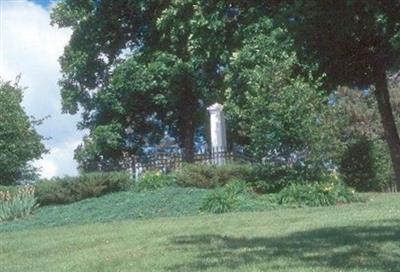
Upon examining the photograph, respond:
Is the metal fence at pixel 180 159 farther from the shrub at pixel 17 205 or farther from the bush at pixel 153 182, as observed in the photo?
the shrub at pixel 17 205

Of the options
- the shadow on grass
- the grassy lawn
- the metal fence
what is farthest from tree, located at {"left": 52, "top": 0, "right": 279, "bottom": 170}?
the shadow on grass

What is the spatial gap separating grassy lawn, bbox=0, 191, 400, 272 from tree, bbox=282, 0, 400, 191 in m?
2.05

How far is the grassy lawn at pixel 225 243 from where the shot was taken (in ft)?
29.8

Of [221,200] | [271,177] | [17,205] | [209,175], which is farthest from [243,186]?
[17,205]

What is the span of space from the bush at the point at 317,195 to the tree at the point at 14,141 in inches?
498

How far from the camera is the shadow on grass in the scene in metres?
8.73

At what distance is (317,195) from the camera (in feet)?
58.0

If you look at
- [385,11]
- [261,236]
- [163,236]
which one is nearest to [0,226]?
[163,236]

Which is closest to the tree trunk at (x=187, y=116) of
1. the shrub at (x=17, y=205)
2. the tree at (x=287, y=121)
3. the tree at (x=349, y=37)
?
the tree at (x=287, y=121)

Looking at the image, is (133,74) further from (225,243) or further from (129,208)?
(225,243)

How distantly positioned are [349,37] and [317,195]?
9.14m

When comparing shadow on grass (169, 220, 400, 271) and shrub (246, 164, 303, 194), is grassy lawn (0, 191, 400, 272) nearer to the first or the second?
shadow on grass (169, 220, 400, 271)

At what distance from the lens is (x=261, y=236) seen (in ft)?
38.1

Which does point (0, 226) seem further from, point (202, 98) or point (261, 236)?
point (202, 98)
